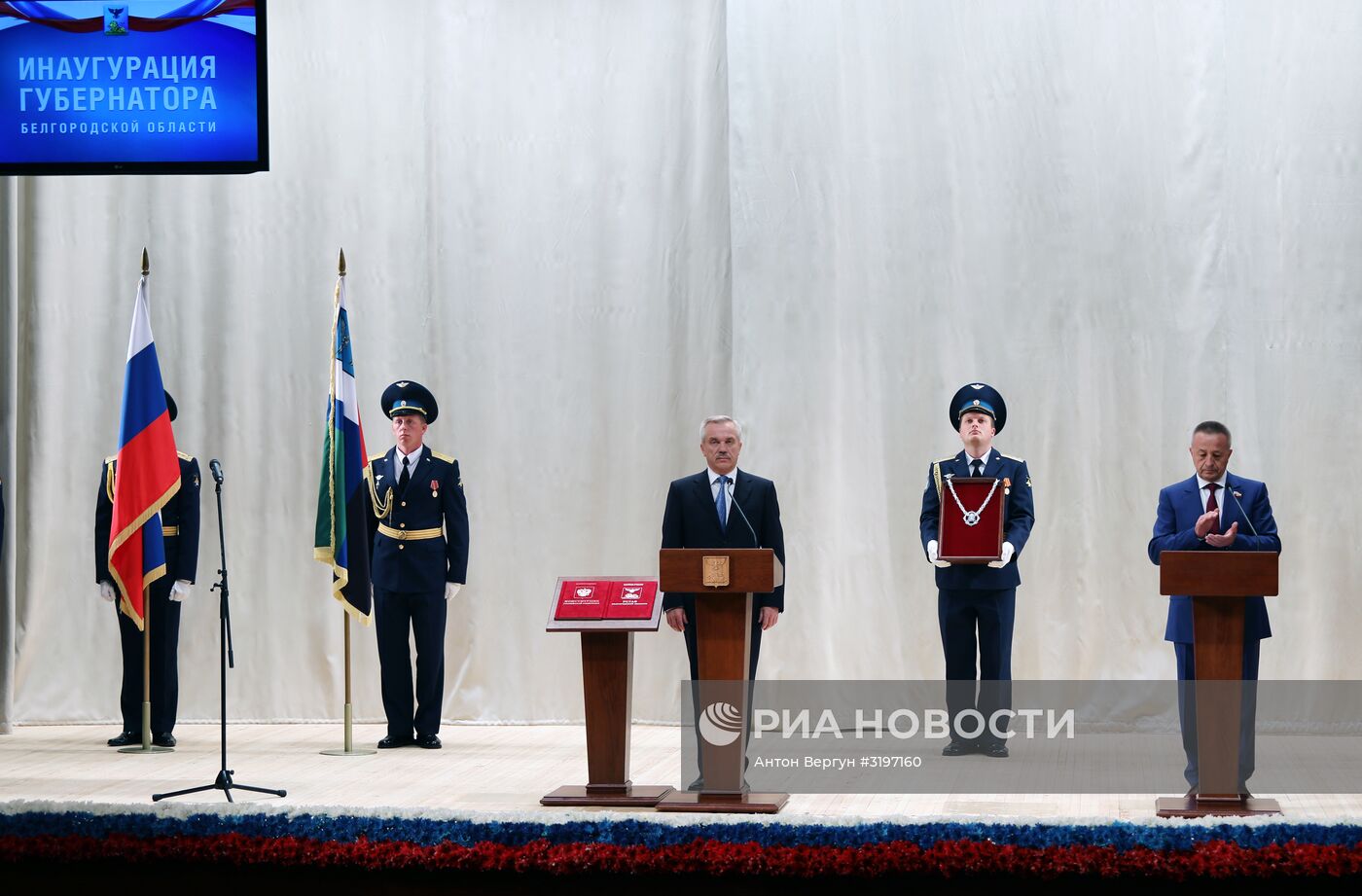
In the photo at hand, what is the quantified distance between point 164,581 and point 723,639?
3.18 m

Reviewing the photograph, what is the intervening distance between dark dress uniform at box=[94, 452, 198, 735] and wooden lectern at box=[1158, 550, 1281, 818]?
4.22 m

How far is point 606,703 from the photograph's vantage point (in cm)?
499

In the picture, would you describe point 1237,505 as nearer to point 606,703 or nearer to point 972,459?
point 972,459

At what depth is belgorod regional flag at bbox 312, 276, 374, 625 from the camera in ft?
21.4

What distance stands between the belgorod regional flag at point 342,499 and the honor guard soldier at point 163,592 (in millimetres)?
701

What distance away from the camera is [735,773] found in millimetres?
4844

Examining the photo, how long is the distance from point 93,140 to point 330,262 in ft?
8.92

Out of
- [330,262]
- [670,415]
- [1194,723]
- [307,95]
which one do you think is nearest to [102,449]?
[330,262]

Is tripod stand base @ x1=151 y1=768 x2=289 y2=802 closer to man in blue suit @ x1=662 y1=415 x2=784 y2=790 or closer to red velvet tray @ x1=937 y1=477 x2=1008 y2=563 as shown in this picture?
man in blue suit @ x1=662 y1=415 x2=784 y2=790

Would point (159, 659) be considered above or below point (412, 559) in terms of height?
below

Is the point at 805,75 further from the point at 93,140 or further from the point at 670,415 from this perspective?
the point at 93,140

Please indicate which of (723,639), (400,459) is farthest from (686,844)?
(400,459)

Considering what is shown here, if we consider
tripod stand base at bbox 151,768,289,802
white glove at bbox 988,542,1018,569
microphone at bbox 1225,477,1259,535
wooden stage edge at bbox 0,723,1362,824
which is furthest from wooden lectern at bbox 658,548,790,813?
microphone at bbox 1225,477,1259,535

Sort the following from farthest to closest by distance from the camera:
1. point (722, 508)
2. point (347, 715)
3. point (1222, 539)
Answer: point (347, 715), point (722, 508), point (1222, 539)
